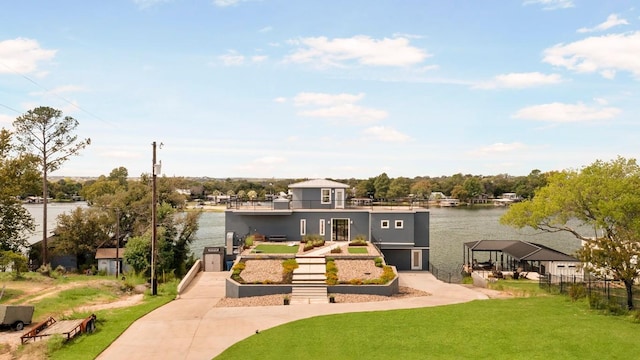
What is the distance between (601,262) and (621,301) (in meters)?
3.51

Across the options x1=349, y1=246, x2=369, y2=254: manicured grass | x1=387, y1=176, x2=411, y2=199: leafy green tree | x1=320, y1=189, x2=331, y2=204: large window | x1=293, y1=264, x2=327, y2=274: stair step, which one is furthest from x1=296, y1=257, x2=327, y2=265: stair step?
x1=387, y1=176, x2=411, y2=199: leafy green tree

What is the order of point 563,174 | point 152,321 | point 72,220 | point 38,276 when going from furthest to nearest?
point 72,220, point 563,174, point 38,276, point 152,321

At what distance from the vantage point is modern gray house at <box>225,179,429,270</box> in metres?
32.4

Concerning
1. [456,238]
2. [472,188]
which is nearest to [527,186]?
[472,188]

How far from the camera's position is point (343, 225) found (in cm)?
3309

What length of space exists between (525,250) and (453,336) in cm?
1884

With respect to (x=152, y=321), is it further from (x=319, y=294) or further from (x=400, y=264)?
(x=400, y=264)

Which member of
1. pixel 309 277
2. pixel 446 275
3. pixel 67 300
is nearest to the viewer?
pixel 67 300

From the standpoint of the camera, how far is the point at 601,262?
1909 cm

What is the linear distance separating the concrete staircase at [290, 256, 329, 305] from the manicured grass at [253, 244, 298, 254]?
279 cm

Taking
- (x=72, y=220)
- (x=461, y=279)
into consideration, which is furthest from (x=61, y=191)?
(x=461, y=279)

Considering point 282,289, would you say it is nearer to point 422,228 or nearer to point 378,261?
point 378,261

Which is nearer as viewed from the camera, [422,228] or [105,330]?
[105,330]

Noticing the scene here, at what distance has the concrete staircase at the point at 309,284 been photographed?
850 inches
